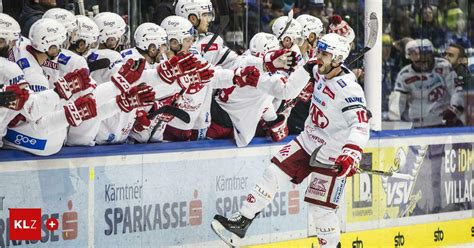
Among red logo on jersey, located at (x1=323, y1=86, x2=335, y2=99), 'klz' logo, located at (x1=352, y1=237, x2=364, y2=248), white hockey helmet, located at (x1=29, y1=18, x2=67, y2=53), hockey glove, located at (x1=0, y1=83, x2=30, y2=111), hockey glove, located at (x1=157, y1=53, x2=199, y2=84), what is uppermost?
white hockey helmet, located at (x1=29, y1=18, x2=67, y2=53)

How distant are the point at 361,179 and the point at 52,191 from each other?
2.90 meters

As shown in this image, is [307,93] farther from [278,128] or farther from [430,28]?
[430,28]

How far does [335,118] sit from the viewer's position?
7.72 meters

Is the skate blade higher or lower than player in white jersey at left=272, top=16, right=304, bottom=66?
lower

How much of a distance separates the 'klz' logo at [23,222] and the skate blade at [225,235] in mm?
1362

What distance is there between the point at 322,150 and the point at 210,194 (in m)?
0.78

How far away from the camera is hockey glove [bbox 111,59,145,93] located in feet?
23.1

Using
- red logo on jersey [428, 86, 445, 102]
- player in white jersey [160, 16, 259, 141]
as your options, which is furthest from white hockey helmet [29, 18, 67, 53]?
red logo on jersey [428, 86, 445, 102]

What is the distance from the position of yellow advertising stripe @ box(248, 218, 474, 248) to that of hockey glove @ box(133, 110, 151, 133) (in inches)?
49.7

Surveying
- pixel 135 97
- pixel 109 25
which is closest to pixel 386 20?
pixel 109 25

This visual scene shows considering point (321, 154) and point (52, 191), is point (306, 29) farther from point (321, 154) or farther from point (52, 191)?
point (52, 191)

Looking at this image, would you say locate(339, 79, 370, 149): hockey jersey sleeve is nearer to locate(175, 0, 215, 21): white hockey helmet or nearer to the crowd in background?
locate(175, 0, 215, 21): white hockey helmet

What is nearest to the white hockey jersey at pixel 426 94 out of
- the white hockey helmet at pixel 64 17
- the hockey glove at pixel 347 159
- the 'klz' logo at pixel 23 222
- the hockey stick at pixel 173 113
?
the hockey stick at pixel 173 113

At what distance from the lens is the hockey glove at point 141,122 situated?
7.64 meters
